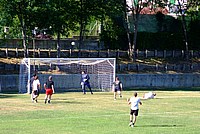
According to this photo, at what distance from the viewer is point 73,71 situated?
56.2 meters

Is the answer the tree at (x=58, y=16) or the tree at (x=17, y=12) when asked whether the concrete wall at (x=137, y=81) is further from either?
the tree at (x=58, y=16)

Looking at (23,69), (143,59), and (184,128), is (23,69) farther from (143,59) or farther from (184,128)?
(184,128)

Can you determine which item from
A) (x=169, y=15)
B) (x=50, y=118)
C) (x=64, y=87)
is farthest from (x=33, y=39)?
(x=50, y=118)

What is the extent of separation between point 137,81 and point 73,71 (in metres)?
7.48

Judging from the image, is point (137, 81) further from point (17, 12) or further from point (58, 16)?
A: point (17, 12)

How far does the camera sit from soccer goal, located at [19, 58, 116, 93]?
51531mm

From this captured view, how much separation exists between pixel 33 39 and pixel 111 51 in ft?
29.5

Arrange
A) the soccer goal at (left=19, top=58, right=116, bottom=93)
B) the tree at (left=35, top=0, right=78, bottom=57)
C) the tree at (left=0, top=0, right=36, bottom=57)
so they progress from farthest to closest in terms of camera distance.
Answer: the tree at (left=35, top=0, right=78, bottom=57), the tree at (left=0, top=0, right=36, bottom=57), the soccer goal at (left=19, top=58, right=116, bottom=93)

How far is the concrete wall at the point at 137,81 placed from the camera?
53.0m

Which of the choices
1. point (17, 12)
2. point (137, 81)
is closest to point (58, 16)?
point (17, 12)

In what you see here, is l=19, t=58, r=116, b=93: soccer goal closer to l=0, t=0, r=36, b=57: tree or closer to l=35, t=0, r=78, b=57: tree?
l=0, t=0, r=36, b=57: tree

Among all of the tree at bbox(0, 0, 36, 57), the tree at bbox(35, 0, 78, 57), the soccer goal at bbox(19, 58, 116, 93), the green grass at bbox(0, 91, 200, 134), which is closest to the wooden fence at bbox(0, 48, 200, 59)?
the tree at bbox(35, 0, 78, 57)

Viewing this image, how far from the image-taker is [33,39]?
208 ft

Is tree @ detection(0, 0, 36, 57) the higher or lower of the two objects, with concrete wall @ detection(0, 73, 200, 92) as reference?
higher
